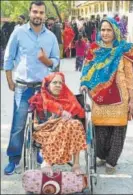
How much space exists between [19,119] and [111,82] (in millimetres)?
930

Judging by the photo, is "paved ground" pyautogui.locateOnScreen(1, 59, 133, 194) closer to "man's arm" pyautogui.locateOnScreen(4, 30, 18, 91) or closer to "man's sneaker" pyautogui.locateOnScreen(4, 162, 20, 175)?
"man's sneaker" pyautogui.locateOnScreen(4, 162, 20, 175)

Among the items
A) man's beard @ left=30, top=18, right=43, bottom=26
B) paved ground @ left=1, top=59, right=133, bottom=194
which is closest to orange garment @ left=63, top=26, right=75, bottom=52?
paved ground @ left=1, top=59, right=133, bottom=194

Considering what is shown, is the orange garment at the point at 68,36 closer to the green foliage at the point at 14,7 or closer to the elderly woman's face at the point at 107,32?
the elderly woman's face at the point at 107,32

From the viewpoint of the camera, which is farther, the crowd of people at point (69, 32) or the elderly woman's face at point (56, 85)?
the crowd of people at point (69, 32)

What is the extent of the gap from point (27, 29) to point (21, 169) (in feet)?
4.46

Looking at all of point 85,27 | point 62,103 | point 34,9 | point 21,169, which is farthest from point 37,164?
point 85,27

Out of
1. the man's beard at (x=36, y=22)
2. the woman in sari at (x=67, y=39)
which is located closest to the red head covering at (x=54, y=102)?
the man's beard at (x=36, y=22)

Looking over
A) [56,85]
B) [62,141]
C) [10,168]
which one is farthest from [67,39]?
[62,141]

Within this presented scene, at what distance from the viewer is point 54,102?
4309 millimetres

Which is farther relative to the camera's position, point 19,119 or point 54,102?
point 19,119

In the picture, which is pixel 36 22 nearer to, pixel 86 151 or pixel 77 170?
pixel 86 151

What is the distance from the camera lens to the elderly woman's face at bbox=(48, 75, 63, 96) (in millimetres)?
4309

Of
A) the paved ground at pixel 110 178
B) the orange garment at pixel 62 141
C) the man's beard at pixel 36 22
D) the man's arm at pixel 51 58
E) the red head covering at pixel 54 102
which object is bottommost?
the paved ground at pixel 110 178

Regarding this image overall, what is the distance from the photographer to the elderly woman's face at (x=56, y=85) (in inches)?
170
